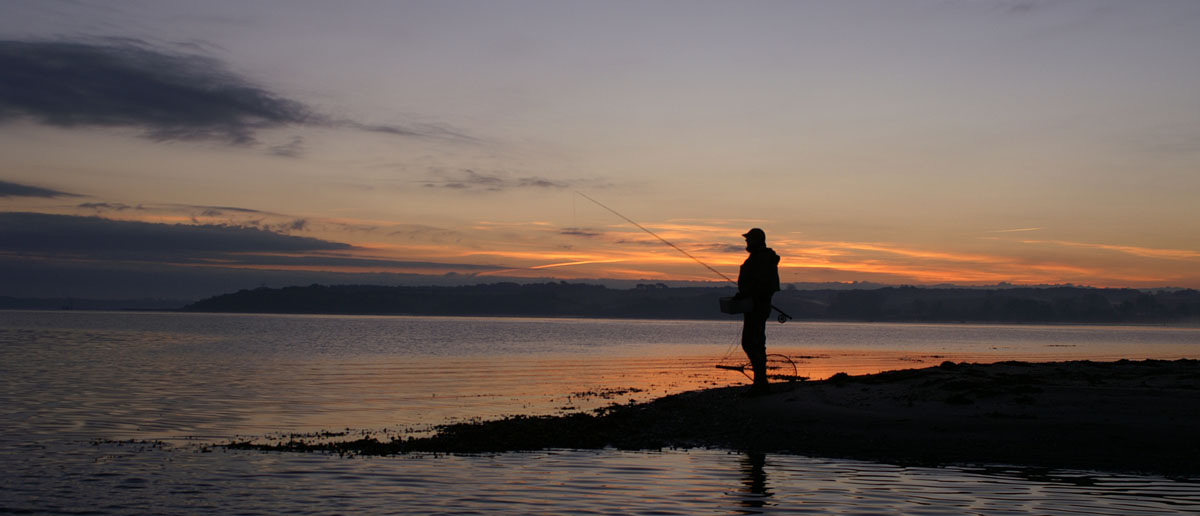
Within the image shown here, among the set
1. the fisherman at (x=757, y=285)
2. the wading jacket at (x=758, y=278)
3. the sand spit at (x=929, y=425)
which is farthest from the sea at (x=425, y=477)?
the wading jacket at (x=758, y=278)

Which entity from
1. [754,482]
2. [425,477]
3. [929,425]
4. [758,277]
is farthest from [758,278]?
[425,477]

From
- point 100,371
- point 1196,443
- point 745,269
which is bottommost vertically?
point 100,371

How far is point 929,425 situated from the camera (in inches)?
574

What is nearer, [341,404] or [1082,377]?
[1082,377]

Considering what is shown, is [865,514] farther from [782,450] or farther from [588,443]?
[588,443]

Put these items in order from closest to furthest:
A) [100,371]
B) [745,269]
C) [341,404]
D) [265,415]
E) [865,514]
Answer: [865,514] → [745,269] → [265,415] → [341,404] → [100,371]

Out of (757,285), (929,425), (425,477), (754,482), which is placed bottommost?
(425,477)

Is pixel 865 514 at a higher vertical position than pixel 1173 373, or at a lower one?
lower

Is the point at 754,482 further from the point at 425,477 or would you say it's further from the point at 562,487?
the point at 425,477

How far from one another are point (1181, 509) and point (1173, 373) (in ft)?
29.2

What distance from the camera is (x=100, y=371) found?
3516 centimetres

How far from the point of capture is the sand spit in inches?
514

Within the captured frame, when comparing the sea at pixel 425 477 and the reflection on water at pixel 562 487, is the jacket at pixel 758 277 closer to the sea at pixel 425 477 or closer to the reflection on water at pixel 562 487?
the sea at pixel 425 477

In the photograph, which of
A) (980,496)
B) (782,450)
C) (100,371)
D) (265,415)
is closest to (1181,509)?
(980,496)
